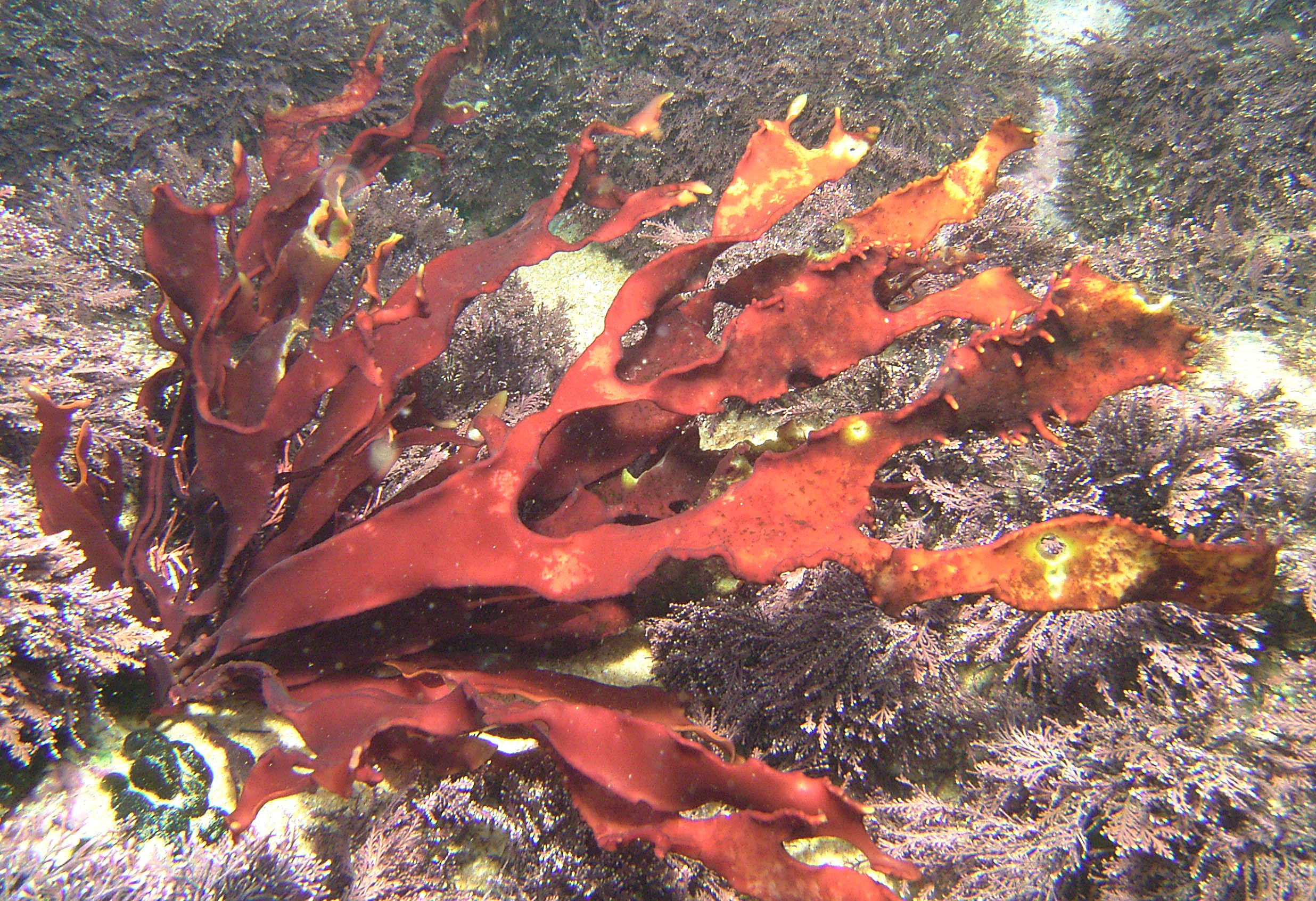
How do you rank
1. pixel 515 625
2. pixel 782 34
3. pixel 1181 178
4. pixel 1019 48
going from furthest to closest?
pixel 1019 48
pixel 782 34
pixel 1181 178
pixel 515 625

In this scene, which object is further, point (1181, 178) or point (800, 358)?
point (1181, 178)

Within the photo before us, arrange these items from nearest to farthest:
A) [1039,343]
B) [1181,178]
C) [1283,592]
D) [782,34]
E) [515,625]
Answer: [1039,343], [1283,592], [515,625], [1181,178], [782,34]

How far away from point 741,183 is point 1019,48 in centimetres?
317

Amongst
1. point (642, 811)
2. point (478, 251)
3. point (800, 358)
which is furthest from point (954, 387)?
point (478, 251)

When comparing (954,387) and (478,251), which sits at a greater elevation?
(478,251)

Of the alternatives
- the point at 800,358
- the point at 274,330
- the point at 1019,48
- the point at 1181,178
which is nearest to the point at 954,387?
the point at 800,358

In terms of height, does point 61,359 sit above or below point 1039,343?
above

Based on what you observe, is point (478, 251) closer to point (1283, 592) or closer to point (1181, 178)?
point (1283, 592)

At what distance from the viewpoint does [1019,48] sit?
3.56 metres

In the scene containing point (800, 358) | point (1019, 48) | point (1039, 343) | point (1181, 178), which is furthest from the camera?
point (1019, 48)

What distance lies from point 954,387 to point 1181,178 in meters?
2.60

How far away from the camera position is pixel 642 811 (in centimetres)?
127

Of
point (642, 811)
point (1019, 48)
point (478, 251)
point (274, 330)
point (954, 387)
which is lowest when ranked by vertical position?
point (642, 811)

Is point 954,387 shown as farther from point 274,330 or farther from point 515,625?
point 274,330
